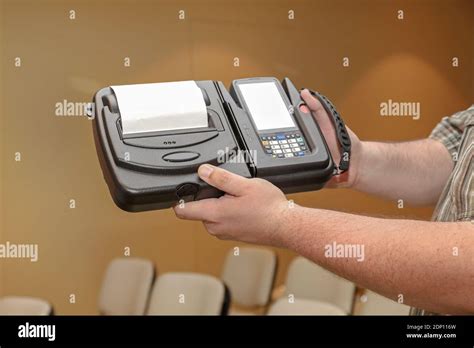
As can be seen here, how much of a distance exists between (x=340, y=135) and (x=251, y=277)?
199 cm

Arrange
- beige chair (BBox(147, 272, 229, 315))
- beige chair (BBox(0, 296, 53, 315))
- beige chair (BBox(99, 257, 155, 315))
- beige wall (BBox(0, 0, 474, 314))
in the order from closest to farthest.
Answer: beige chair (BBox(147, 272, 229, 315)), beige chair (BBox(0, 296, 53, 315)), beige chair (BBox(99, 257, 155, 315)), beige wall (BBox(0, 0, 474, 314))

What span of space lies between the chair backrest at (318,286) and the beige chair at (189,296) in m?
0.46

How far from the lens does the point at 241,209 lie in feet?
2.87

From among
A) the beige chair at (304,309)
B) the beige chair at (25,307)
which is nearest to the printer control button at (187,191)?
the beige chair at (304,309)

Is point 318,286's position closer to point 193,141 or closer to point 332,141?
point 332,141

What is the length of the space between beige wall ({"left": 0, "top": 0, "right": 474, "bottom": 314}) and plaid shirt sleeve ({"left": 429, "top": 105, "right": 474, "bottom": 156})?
221cm

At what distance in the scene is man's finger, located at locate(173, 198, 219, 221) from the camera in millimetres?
854

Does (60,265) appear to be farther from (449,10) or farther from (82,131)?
(449,10)

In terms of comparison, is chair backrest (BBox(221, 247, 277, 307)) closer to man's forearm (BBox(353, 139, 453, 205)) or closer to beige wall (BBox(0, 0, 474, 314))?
beige wall (BBox(0, 0, 474, 314))

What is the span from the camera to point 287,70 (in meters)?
3.48

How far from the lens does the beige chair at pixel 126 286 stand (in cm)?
278
